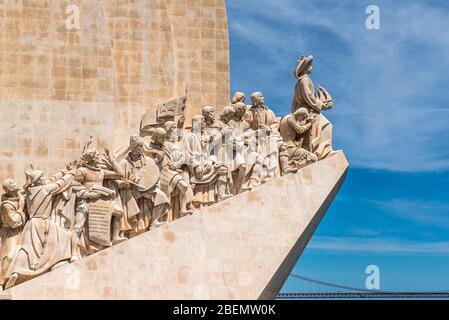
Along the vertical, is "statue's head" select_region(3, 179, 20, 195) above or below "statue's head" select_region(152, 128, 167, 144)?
below

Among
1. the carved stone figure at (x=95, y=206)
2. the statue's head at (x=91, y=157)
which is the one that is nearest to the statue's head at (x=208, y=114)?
the carved stone figure at (x=95, y=206)

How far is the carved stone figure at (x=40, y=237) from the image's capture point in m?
13.9

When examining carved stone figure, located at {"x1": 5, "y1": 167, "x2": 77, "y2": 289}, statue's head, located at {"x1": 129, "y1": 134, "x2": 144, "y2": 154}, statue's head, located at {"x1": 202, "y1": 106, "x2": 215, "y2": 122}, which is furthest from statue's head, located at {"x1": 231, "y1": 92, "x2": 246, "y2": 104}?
carved stone figure, located at {"x1": 5, "y1": 167, "x2": 77, "y2": 289}

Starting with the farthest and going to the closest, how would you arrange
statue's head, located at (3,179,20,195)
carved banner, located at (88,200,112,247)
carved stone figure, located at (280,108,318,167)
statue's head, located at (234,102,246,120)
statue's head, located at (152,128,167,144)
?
statue's head, located at (234,102,246,120)
carved stone figure, located at (280,108,318,167)
statue's head, located at (152,128,167,144)
statue's head, located at (3,179,20,195)
carved banner, located at (88,200,112,247)

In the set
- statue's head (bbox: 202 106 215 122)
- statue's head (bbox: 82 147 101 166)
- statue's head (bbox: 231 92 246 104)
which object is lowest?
statue's head (bbox: 82 147 101 166)

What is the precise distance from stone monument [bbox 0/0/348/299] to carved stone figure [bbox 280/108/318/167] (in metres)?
0.02

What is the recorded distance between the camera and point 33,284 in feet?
44.7

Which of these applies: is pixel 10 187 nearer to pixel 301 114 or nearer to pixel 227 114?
pixel 227 114

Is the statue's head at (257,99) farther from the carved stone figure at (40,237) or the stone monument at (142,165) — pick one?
the carved stone figure at (40,237)

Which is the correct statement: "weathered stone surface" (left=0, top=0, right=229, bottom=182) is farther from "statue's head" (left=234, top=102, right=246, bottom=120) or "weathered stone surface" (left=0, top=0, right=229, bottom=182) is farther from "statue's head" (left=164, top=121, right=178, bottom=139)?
"statue's head" (left=234, top=102, right=246, bottom=120)

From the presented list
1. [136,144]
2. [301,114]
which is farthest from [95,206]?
[301,114]

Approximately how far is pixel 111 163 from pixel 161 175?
79 cm

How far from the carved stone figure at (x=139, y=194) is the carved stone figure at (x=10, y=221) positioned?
151cm

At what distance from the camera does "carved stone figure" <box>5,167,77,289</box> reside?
13922mm
